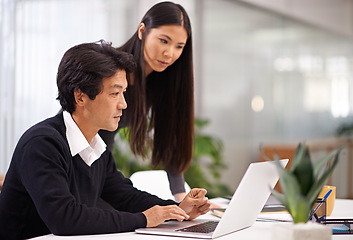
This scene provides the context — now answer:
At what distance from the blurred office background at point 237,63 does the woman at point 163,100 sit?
4.69ft

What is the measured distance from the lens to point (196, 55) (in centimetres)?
556

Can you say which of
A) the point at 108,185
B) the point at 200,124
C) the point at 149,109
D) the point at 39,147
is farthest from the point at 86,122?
Result: the point at 200,124

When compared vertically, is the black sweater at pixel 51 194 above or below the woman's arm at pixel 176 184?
above

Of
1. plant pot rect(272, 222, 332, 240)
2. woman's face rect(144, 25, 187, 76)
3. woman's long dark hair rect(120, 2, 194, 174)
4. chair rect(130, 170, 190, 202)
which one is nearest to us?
plant pot rect(272, 222, 332, 240)

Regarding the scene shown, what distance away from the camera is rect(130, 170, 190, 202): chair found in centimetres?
270

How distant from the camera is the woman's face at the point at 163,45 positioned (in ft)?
7.88

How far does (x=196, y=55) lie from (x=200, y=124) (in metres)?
0.84

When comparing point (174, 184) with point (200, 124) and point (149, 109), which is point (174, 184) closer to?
point (149, 109)

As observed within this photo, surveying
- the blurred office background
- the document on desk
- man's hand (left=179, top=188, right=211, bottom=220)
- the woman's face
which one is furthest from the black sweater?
the blurred office background

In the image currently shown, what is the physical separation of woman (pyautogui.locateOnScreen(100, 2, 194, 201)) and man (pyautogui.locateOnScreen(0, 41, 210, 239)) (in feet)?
1.73

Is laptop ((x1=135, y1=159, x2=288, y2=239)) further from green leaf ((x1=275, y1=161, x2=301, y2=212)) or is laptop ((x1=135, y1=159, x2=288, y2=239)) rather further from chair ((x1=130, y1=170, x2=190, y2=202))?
chair ((x1=130, y1=170, x2=190, y2=202))

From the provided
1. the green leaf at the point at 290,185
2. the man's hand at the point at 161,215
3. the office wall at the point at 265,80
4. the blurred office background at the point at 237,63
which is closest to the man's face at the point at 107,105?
the man's hand at the point at 161,215

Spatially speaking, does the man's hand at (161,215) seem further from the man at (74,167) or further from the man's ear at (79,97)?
the man's ear at (79,97)

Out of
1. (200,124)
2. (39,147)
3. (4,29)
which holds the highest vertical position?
(4,29)
